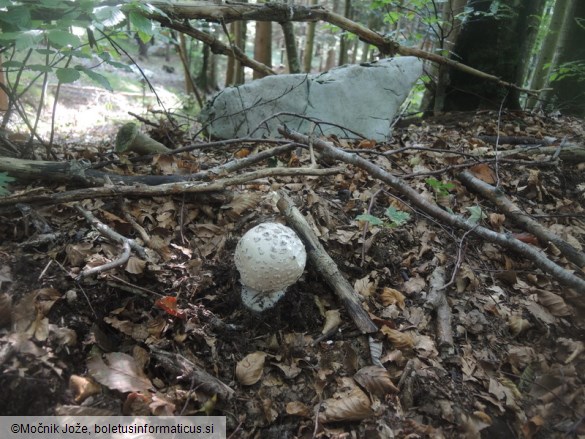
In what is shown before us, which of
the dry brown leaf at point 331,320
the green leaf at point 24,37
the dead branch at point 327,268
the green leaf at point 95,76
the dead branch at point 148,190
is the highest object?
the green leaf at point 24,37

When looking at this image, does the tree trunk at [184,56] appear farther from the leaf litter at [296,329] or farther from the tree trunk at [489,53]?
the tree trunk at [489,53]

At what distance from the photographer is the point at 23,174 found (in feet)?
9.99

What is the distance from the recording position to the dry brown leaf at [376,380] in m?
2.28

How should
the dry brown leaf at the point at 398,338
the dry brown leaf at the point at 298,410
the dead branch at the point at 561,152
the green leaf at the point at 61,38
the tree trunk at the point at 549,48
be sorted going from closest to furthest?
the dry brown leaf at the point at 298,410, the green leaf at the point at 61,38, the dry brown leaf at the point at 398,338, the dead branch at the point at 561,152, the tree trunk at the point at 549,48

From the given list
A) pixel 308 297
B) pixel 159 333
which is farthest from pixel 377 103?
pixel 159 333

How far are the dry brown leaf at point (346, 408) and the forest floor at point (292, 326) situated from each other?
10mm

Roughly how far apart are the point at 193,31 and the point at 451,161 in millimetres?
3589

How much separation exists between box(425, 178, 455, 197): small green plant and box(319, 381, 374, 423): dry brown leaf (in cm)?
224

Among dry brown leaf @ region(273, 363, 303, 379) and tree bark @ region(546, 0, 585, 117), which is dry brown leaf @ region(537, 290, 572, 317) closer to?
dry brown leaf @ region(273, 363, 303, 379)

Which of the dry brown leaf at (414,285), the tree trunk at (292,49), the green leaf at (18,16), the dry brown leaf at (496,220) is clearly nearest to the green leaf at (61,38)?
the green leaf at (18,16)

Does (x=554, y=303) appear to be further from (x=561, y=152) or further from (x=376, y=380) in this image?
(x=561, y=152)

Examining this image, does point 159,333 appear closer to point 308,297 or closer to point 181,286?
point 181,286

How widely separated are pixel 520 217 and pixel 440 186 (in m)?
0.75

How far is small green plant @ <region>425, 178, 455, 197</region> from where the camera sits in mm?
3719
